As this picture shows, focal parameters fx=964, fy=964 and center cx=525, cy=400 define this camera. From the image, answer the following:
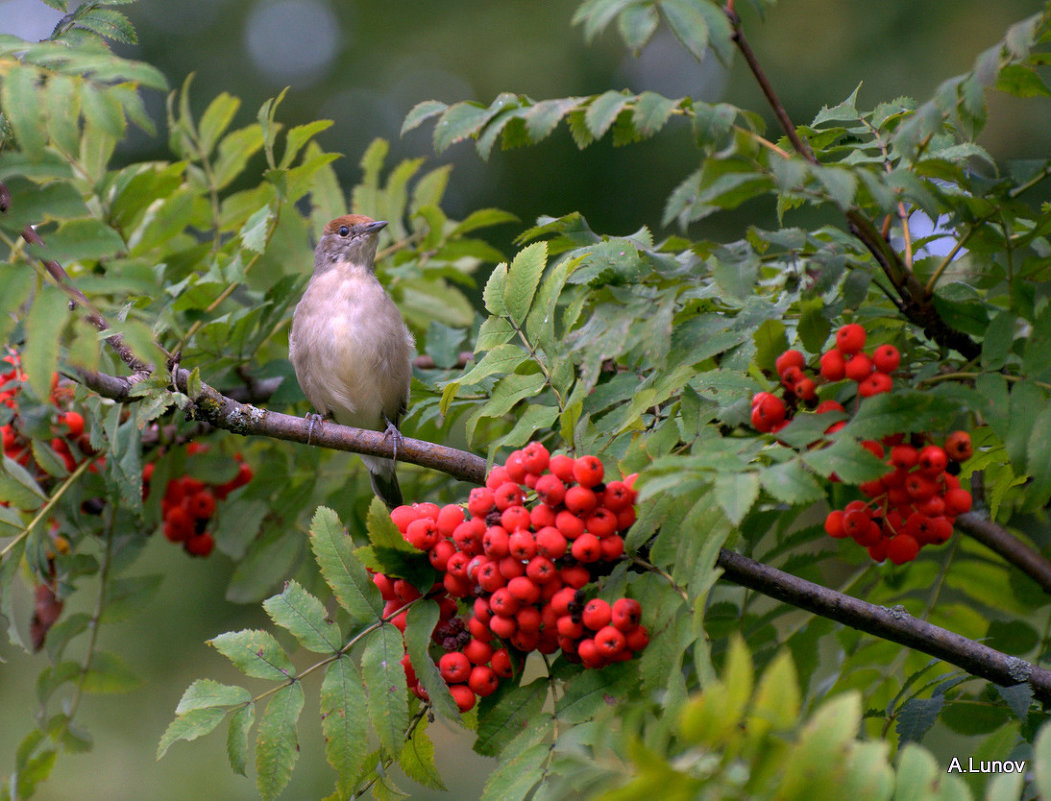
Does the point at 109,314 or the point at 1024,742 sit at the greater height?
the point at 109,314

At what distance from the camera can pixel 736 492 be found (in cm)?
172

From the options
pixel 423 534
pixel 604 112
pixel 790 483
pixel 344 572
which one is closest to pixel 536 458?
pixel 423 534

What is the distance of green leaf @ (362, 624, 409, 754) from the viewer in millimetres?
2184

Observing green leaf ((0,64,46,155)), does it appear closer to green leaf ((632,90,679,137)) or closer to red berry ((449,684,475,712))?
green leaf ((632,90,679,137))

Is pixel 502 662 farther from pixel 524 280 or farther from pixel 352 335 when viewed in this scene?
pixel 352 335

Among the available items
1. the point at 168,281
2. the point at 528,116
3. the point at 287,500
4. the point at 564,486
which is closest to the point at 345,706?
the point at 564,486

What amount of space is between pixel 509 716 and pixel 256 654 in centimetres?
64

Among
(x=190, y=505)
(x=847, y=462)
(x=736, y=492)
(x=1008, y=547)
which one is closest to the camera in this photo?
(x=736, y=492)

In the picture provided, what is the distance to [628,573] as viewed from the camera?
2.32 m

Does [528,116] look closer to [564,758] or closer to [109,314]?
[564,758]

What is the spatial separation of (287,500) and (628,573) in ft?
6.21

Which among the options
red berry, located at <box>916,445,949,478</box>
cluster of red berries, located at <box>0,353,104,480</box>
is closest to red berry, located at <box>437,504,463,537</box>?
red berry, located at <box>916,445,949,478</box>

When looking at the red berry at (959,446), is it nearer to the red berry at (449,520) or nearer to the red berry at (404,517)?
the red berry at (449,520)

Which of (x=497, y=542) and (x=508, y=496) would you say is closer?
(x=497, y=542)
